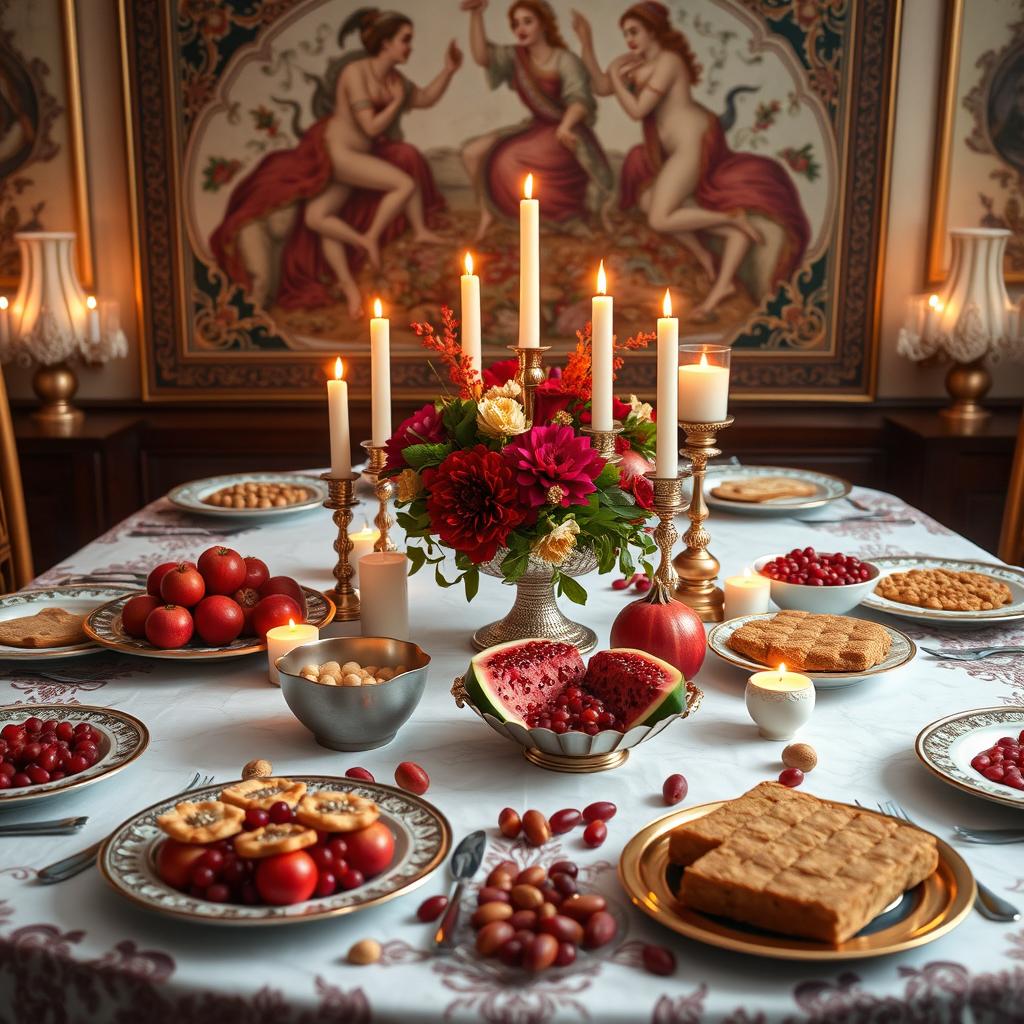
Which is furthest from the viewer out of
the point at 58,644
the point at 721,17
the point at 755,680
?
the point at 721,17

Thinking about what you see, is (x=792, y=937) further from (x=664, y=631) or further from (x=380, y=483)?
(x=380, y=483)

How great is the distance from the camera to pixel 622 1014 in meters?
1.04

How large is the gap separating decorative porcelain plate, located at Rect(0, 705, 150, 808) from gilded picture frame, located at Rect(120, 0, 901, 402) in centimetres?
301

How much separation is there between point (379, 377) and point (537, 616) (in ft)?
1.64

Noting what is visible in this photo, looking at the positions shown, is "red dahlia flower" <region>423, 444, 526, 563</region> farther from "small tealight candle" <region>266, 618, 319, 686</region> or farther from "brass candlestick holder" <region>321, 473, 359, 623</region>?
"brass candlestick holder" <region>321, 473, 359, 623</region>

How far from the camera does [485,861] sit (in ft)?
4.29

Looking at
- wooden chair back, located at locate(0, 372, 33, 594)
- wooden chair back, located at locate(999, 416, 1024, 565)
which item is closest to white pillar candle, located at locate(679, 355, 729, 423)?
wooden chair back, located at locate(999, 416, 1024, 565)

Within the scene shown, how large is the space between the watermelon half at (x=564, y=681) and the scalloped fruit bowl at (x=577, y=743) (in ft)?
0.04

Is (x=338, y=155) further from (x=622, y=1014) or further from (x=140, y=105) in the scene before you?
(x=622, y=1014)

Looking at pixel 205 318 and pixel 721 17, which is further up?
pixel 721 17

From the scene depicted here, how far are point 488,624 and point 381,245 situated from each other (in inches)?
105

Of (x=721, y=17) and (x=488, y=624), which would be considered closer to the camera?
(x=488, y=624)

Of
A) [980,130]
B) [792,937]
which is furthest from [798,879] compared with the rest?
[980,130]

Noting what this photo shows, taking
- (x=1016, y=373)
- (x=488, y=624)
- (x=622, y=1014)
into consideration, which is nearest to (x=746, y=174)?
(x=1016, y=373)
